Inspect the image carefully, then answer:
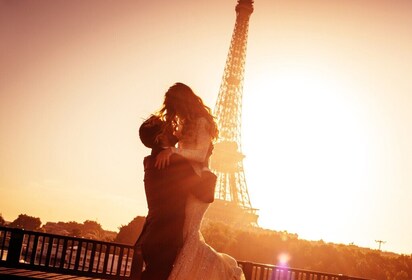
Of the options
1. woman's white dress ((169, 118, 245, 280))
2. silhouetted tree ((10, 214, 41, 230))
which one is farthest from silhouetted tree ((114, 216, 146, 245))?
woman's white dress ((169, 118, 245, 280))

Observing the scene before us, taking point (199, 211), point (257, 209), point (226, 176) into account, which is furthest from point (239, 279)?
point (257, 209)

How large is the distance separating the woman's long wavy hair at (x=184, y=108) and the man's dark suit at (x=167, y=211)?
0.99ft

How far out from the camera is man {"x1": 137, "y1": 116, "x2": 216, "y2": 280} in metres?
3.03

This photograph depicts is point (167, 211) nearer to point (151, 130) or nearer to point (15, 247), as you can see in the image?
point (151, 130)

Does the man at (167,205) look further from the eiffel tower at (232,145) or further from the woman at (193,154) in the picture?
the eiffel tower at (232,145)

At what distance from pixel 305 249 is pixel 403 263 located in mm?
9799

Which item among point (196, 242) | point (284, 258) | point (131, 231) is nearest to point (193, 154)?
point (196, 242)

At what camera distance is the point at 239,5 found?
2168 inches

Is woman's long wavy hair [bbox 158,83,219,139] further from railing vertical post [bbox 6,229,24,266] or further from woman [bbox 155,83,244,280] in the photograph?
railing vertical post [bbox 6,229,24,266]

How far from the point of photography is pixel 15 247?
24.4ft

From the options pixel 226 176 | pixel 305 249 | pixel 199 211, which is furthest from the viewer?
pixel 226 176

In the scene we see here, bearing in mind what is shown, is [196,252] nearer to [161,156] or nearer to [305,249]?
[161,156]

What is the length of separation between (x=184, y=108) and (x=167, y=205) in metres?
0.71

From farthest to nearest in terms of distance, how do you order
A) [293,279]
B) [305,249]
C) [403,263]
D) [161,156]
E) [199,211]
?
[305,249] → [403,263] → [293,279] → [199,211] → [161,156]
